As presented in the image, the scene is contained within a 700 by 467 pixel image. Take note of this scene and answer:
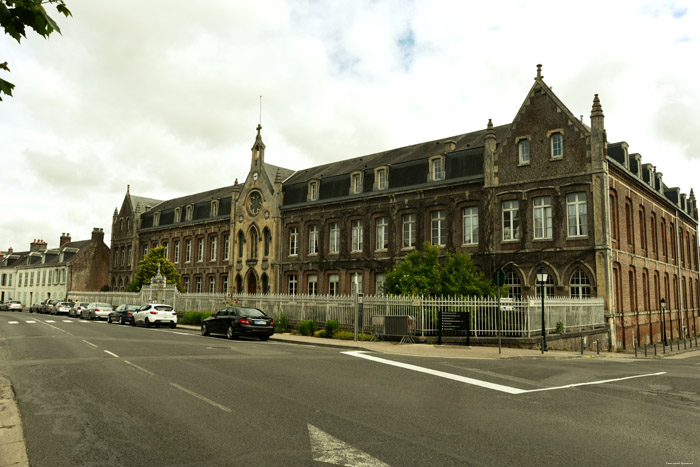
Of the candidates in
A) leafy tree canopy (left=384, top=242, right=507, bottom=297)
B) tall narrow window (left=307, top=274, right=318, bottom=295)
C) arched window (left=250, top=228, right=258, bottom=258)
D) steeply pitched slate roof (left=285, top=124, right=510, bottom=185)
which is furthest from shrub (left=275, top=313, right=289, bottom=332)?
arched window (left=250, top=228, right=258, bottom=258)

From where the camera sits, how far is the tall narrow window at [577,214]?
24.5 meters

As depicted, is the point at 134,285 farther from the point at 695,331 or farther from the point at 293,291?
the point at 695,331

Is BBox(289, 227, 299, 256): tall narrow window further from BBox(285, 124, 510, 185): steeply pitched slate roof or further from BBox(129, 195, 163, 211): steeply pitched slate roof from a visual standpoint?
BBox(129, 195, 163, 211): steeply pitched slate roof

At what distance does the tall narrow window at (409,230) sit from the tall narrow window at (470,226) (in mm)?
3484

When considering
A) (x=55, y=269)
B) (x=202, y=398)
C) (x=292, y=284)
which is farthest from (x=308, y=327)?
(x=55, y=269)

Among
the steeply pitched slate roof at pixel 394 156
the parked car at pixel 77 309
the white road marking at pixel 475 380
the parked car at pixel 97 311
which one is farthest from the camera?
the parked car at pixel 77 309

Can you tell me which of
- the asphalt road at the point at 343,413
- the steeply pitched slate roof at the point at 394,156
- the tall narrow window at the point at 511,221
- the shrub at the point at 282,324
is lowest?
the asphalt road at the point at 343,413

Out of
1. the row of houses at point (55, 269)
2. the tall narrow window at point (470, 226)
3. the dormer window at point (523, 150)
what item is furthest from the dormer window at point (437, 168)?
the row of houses at point (55, 269)

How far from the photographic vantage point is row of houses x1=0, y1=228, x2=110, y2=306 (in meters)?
60.9

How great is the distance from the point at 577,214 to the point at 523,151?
4363 mm

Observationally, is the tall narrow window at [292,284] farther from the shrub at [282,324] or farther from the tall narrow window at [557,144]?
the tall narrow window at [557,144]

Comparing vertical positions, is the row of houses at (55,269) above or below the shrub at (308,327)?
above

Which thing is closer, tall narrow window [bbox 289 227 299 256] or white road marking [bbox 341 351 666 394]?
white road marking [bbox 341 351 666 394]

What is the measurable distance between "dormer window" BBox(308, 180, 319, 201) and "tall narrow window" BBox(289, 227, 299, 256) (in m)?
2.79
